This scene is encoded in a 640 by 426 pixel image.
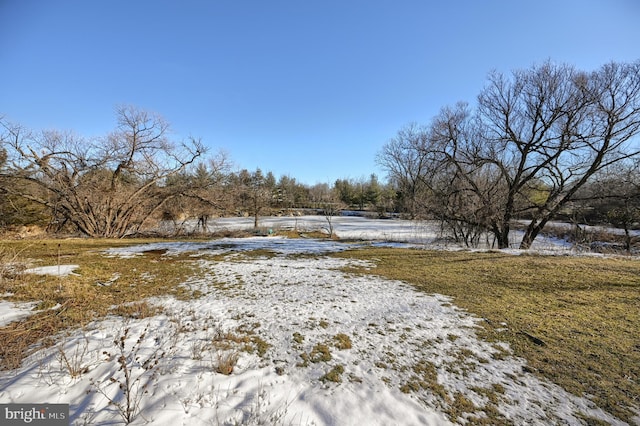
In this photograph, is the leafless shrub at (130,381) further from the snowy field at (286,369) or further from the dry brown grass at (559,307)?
the dry brown grass at (559,307)

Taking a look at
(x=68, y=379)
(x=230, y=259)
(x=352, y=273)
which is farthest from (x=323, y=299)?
(x=230, y=259)

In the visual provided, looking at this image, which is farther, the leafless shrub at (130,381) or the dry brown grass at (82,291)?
the dry brown grass at (82,291)

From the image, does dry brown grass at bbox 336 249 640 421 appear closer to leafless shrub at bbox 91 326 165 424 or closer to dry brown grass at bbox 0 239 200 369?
leafless shrub at bbox 91 326 165 424

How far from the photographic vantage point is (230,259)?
26.8 feet

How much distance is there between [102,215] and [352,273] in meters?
15.9

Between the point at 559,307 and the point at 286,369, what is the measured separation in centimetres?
524

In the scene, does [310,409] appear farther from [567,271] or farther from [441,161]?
[441,161]

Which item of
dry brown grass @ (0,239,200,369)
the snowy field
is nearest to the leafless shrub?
the snowy field

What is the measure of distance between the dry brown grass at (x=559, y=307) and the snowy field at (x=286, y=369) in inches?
14.5

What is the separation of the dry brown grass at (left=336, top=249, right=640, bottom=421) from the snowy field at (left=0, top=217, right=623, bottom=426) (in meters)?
0.37

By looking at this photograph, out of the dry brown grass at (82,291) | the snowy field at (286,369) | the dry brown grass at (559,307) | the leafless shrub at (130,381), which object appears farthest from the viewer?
the dry brown grass at (82,291)

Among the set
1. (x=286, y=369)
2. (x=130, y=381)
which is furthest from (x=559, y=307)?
(x=130, y=381)

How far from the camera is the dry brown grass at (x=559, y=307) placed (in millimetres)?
2617

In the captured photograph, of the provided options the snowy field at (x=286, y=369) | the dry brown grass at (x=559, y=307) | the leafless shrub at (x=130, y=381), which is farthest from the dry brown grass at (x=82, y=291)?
the dry brown grass at (x=559, y=307)
